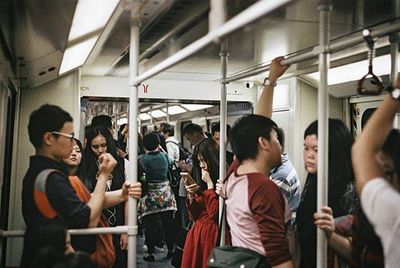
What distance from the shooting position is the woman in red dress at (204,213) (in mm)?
3082

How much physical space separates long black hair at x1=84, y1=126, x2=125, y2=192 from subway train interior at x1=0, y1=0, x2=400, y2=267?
4.9 inches

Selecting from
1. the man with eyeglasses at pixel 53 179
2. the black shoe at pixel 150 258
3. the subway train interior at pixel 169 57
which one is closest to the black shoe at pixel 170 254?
the black shoe at pixel 150 258

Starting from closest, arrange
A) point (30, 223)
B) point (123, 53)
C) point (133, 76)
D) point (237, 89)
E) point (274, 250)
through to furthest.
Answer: point (274, 250) → point (30, 223) → point (133, 76) → point (123, 53) → point (237, 89)

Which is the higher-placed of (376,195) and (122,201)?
(376,195)

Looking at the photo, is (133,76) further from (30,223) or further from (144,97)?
(144,97)

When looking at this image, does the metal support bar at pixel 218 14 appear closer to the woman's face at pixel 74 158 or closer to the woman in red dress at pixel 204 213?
the woman's face at pixel 74 158

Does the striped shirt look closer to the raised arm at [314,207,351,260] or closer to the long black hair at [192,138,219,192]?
the long black hair at [192,138,219,192]

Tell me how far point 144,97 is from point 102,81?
418 mm

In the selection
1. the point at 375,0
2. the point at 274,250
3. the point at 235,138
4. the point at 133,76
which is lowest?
the point at 274,250

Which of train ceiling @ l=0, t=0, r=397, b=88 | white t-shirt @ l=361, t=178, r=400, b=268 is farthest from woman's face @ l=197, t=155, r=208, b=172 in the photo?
white t-shirt @ l=361, t=178, r=400, b=268

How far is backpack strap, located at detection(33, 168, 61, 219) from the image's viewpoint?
2234 millimetres

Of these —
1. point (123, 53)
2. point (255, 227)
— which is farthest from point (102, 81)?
point (255, 227)

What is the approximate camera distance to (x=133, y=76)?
8.24 feet

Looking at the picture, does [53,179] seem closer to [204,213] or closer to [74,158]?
[74,158]
